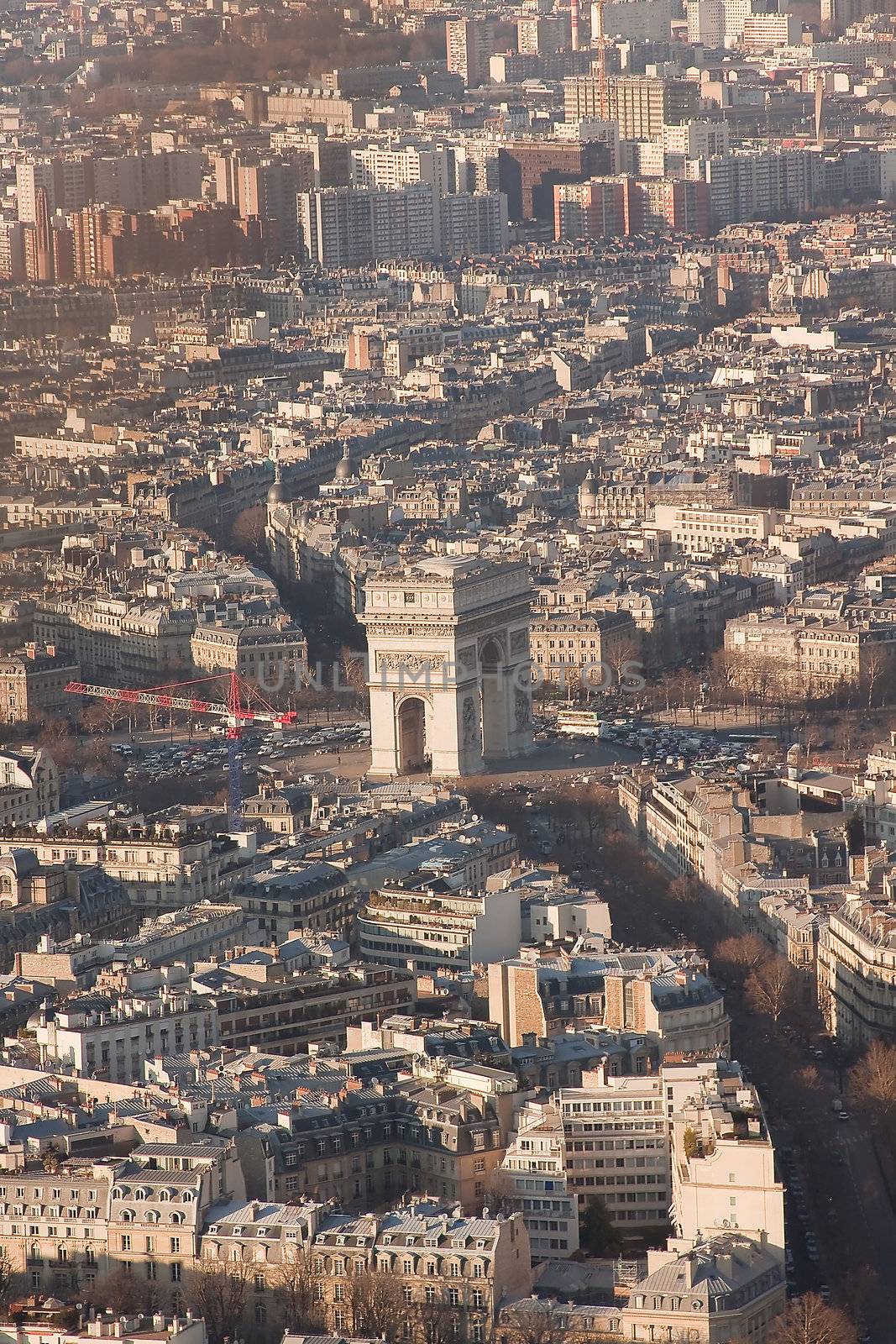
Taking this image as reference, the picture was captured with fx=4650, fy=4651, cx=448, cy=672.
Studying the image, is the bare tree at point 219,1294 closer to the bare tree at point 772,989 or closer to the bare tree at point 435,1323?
the bare tree at point 435,1323

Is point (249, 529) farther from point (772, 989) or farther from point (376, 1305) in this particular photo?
point (376, 1305)

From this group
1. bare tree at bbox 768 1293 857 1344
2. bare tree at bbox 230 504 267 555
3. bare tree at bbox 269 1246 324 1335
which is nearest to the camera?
bare tree at bbox 768 1293 857 1344

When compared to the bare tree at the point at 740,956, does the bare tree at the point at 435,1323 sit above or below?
above

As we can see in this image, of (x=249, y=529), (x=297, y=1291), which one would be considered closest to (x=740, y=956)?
(x=297, y=1291)

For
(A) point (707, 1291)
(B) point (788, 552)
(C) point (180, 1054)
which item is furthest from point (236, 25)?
(A) point (707, 1291)

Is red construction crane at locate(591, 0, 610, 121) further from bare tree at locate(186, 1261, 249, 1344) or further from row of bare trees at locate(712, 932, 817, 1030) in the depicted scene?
bare tree at locate(186, 1261, 249, 1344)

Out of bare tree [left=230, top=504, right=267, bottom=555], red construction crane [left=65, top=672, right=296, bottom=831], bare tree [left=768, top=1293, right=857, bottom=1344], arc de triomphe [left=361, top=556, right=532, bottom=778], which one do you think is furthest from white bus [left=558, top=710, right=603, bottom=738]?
bare tree [left=768, top=1293, right=857, bottom=1344]

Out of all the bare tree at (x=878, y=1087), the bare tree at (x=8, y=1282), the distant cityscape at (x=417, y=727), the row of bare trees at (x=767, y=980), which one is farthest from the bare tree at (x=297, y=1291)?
the row of bare trees at (x=767, y=980)
